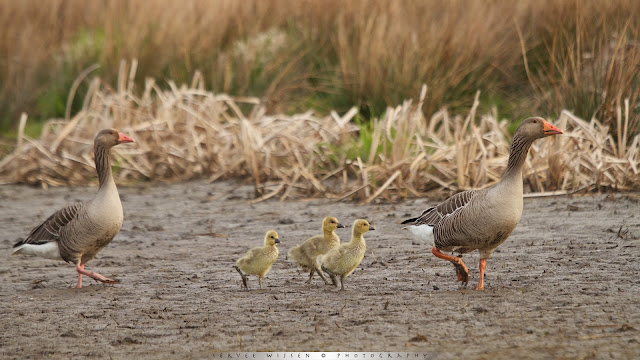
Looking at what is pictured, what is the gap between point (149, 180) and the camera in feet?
37.2

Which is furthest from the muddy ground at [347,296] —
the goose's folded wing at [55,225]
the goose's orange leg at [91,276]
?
the goose's folded wing at [55,225]

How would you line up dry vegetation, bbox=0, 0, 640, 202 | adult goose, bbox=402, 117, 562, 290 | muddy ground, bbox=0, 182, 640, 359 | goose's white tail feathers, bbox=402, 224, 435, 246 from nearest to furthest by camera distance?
muddy ground, bbox=0, 182, 640, 359 < adult goose, bbox=402, 117, 562, 290 < goose's white tail feathers, bbox=402, 224, 435, 246 < dry vegetation, bbox=0, 0, 640, 202

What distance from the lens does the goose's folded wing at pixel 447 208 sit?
18.2 ft

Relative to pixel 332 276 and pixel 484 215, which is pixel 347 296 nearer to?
pixel 332 276

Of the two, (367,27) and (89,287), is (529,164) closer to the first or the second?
(367,27)

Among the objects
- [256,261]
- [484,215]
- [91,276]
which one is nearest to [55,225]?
[91,276]

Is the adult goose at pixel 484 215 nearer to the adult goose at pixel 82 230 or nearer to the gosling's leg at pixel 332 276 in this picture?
the gosling's leg at pixel 332 276

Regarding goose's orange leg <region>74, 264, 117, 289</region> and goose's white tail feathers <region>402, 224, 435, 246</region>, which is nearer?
goose's white tail feathers <region>402, 224, 435, 246</region>

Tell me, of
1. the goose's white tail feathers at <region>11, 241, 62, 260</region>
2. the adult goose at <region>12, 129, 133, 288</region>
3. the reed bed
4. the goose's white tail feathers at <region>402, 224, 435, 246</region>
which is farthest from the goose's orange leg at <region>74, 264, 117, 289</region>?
Result: the reed bed

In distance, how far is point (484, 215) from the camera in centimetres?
519

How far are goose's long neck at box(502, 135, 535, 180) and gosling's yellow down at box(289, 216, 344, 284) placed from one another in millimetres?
1186

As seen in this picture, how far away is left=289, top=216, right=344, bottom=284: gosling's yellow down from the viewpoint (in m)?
5.92

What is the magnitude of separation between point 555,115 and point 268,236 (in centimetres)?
522

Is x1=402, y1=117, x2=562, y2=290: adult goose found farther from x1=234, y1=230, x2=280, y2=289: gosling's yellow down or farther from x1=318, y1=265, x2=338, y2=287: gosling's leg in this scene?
x1=234, y1=230, x2=280, y2=289: gosling's yellow down
